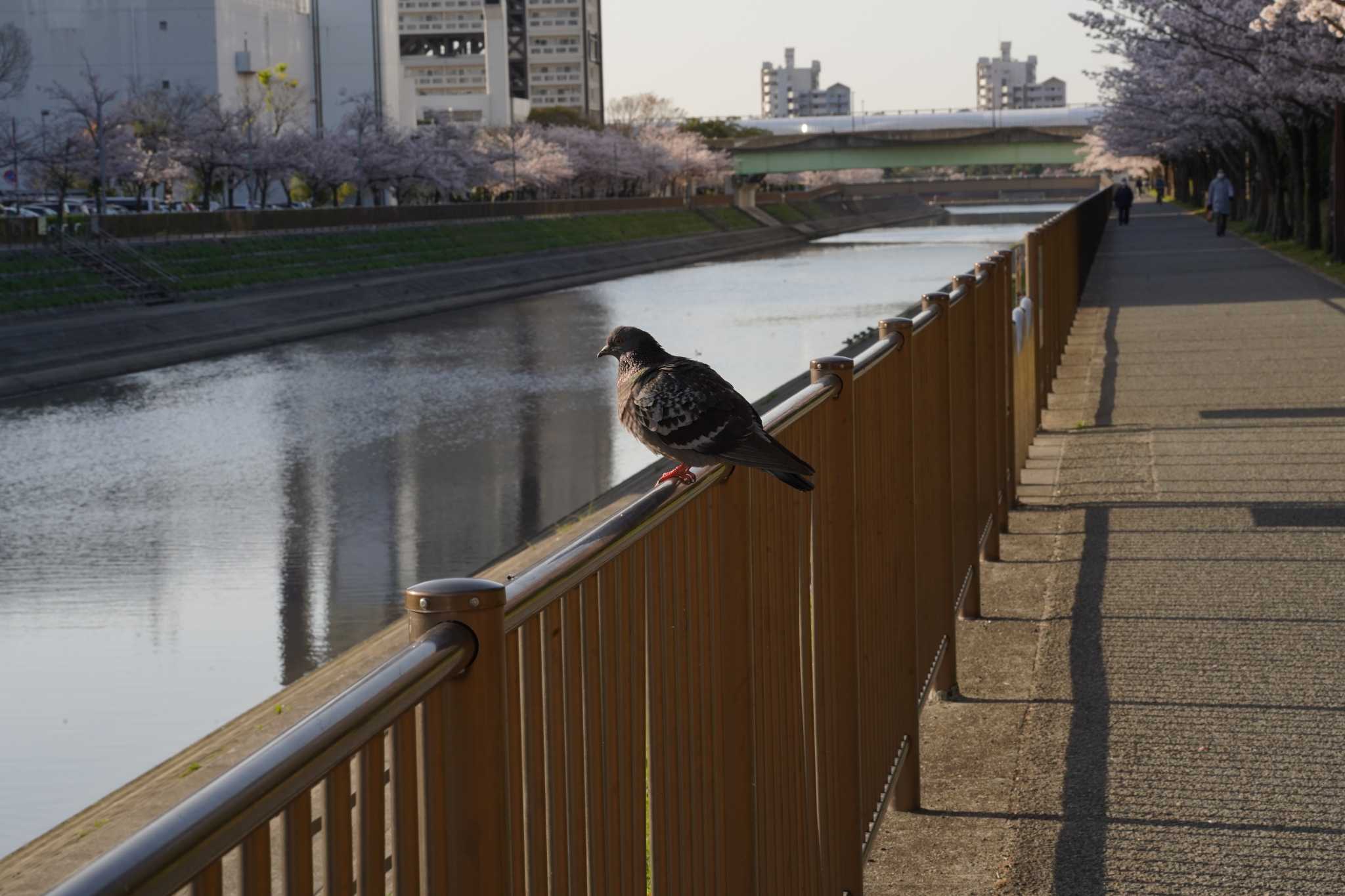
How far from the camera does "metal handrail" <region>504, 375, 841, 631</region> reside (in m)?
2.25

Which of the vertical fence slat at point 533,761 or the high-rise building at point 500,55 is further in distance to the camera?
the high-rise building at point 500,55

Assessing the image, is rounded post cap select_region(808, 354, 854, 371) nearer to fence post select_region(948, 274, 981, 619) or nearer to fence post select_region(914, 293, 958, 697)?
fence post select_region(914, 293, 958, 697)

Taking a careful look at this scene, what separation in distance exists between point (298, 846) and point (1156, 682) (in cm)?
527

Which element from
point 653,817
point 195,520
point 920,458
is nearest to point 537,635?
point 653,817

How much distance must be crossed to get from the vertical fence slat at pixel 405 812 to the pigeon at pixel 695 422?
135 centimetres

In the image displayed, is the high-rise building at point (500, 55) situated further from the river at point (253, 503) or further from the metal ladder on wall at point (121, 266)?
the river at point (253, 503)

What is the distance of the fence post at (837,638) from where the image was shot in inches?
167

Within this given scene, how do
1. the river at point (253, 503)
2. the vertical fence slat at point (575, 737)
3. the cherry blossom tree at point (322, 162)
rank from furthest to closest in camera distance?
the cherry blossom tree at point (322, 162)
the river at point (253, 503)
the vertical fence slat at point (575, 737)

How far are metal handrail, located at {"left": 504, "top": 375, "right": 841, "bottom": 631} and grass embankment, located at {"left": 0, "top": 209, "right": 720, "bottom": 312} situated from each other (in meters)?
35.2

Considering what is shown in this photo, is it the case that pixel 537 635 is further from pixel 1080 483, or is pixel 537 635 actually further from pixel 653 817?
pixel 1080 483

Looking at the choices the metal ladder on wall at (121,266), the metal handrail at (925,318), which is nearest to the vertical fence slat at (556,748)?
the metal handrail at (925,318)

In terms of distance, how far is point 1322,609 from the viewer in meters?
7.39

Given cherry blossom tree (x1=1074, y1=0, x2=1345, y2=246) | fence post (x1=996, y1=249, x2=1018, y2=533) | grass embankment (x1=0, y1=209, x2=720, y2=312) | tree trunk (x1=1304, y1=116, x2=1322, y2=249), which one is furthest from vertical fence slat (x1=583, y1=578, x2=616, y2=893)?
tree trunk (x1=1304, y1=116, x2=1322, y2=249)

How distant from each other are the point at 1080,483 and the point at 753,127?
514 feet
